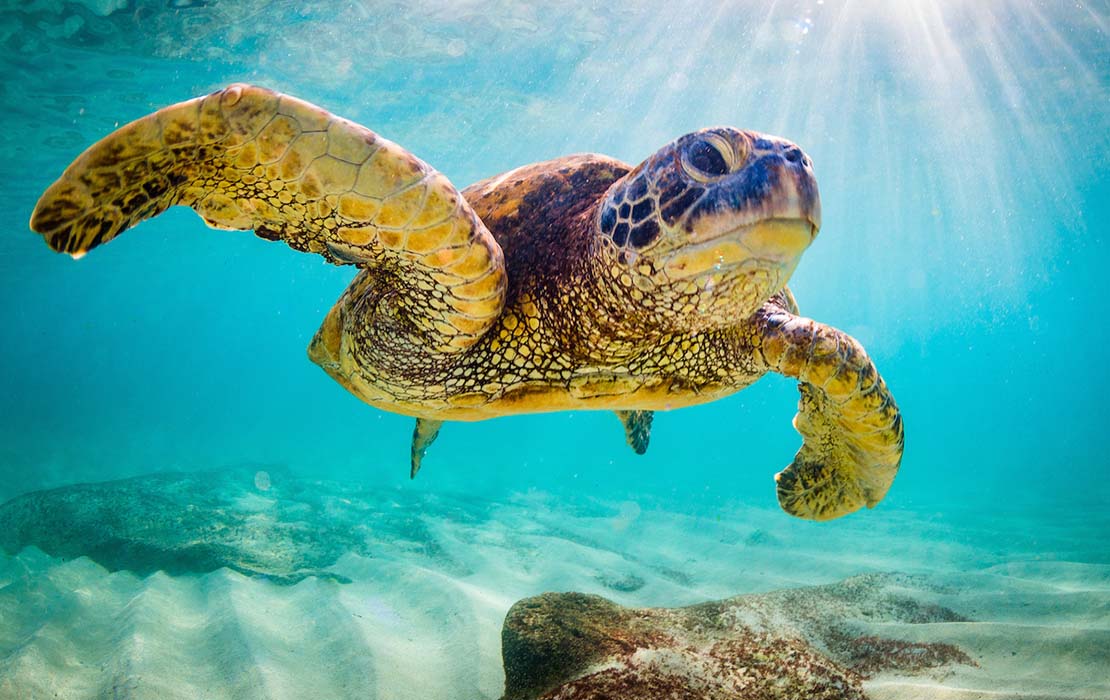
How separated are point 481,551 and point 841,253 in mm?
53896

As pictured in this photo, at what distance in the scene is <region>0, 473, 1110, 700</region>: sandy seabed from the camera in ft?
10.8

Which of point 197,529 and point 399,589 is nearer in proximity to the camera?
point 399,589

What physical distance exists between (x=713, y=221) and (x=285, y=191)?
1.63 metres

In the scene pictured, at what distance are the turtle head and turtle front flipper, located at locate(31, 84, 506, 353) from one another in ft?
2.01

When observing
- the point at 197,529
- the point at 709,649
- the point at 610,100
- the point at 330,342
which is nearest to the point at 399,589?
the point at 330,342

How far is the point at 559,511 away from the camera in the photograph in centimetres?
1450

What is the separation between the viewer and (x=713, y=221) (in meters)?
1.99

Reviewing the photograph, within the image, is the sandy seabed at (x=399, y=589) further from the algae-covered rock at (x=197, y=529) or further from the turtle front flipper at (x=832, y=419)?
the turtle front flipper at (x=832, y=419)

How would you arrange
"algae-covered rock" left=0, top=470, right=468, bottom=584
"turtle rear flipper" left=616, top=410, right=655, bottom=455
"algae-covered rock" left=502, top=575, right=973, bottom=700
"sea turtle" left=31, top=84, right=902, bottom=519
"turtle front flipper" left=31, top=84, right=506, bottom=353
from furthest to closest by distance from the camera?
"algae-covered rock" left=0, top=470, right=468, bottom=584, "turtle rear flipper" left=616, top=410, right=655, bottom=455, "algae-covered rock" left=502, top=575, right=973, bottom=700, "sea turtle" left=31, top=84, right=902, bottom=519, "turtle front flipper" left=31, top=84, right=506, bottom=353

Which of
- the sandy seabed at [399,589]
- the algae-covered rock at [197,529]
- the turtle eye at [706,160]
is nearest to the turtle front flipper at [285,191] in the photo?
the turtle eye at [706,160]

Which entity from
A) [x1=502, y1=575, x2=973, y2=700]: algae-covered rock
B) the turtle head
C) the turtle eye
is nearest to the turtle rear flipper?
[x1=502, y1=575, x2=973, y2=700]: algae-covered rock

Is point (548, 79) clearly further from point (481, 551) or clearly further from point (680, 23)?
point (481, 551)

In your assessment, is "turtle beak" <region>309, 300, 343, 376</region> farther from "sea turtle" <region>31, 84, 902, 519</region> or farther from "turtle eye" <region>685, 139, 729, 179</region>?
"turtle eye" <region>685, 139, 729, 179</region>

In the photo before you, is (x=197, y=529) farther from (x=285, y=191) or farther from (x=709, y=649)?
(x=709, y=649)
